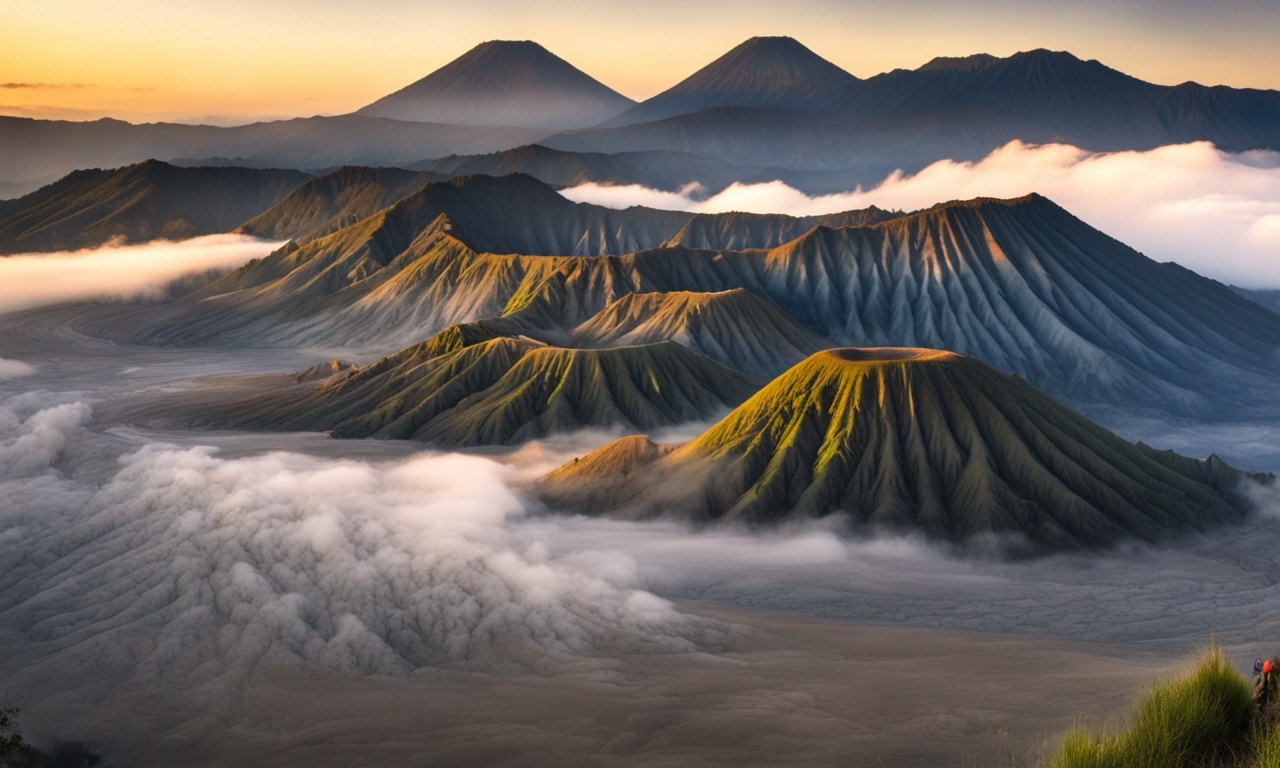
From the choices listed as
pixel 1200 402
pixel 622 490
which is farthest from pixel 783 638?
pixel 1200 402

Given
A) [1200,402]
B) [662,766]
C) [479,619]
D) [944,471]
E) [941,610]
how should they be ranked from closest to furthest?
[662,766] < [479,619] < [941,610] < [944,471] < [1200,402]

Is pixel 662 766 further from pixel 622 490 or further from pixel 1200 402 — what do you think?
pixel 1200 402

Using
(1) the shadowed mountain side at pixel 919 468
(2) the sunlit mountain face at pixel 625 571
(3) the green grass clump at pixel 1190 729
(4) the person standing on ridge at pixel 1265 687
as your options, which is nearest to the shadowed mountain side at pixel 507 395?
(2) the sunlit mountain face at pixel 625 571

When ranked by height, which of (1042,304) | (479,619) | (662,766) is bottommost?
(479,619)

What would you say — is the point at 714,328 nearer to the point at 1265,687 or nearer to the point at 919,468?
the point at 919,468

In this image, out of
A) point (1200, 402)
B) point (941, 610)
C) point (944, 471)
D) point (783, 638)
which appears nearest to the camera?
point (783, 638)

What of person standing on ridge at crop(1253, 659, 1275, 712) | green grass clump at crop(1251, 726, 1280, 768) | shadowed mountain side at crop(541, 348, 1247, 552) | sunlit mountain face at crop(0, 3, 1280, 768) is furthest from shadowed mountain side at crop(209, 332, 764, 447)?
green grass clump at crop(1251, 726, 1280, 768)

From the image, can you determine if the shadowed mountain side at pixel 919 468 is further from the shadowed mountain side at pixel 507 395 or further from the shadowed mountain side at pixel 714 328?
the shadowed mountain side at pixel 714 328
